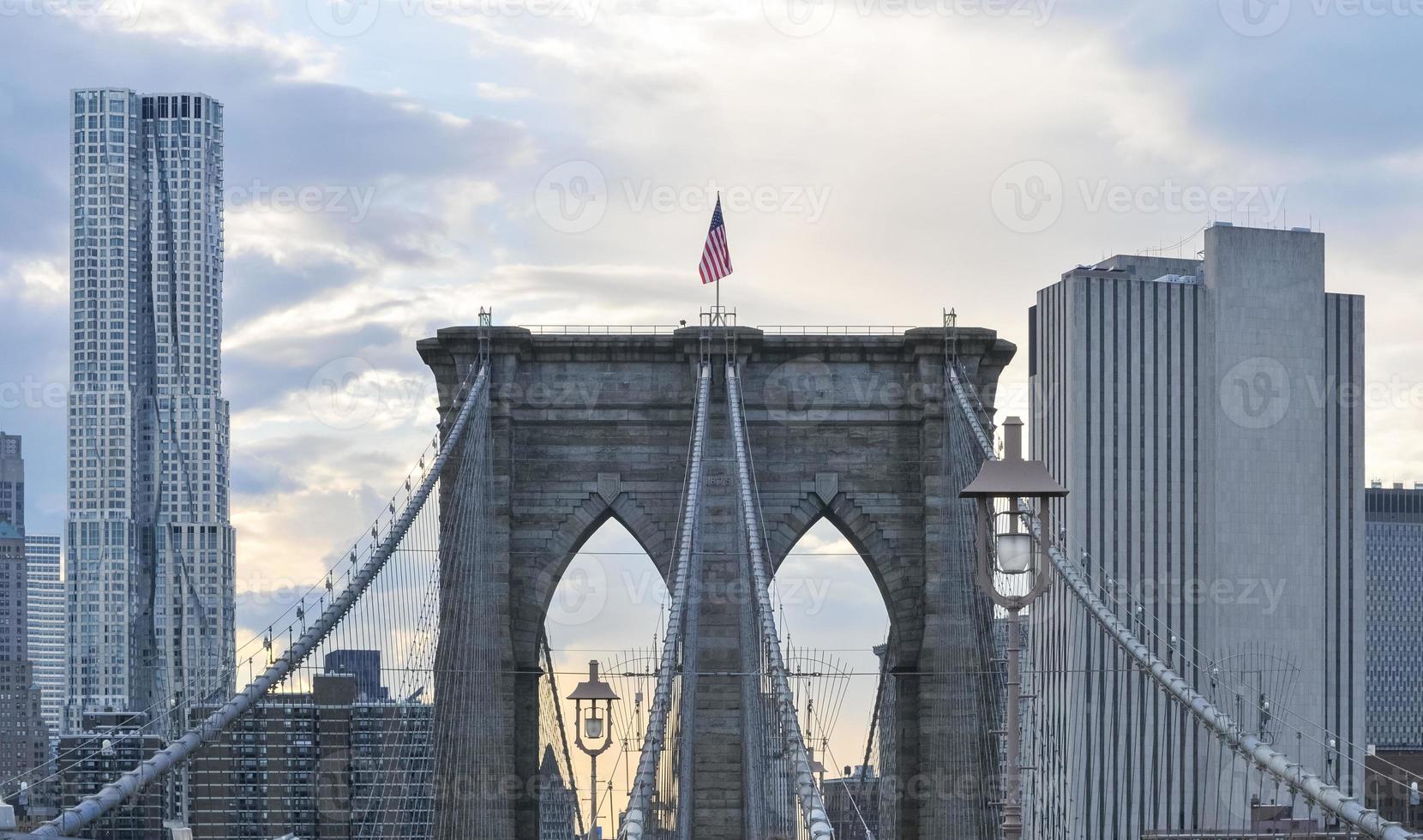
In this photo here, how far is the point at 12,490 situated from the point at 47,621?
2165cm

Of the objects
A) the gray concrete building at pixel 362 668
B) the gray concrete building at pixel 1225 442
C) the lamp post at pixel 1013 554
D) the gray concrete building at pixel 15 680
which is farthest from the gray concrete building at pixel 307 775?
the gray concrete building at pixel 15 680

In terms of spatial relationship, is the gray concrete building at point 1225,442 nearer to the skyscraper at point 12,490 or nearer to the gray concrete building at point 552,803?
the gray concrete building at point 552,803

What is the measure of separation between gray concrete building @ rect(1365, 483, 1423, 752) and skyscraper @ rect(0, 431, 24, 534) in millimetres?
109357

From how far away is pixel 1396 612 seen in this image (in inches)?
7200

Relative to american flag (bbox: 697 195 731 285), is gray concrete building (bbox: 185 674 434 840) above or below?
below

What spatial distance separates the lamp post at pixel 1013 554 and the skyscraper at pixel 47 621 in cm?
14025

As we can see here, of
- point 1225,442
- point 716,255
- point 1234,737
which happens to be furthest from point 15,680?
point 1234,737

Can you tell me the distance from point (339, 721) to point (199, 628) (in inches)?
2725

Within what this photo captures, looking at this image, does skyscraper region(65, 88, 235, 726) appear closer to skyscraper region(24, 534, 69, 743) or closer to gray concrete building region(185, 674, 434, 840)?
skyscraper region(24, 534, 69, 743)

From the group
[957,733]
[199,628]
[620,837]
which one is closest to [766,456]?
[957,733]

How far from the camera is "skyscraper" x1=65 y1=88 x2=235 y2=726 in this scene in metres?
145

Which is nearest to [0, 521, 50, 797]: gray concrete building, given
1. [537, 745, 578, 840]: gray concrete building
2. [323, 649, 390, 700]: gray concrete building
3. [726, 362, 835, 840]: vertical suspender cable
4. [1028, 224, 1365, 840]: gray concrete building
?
[1028, 224, 1365, 840]: gray concrete building

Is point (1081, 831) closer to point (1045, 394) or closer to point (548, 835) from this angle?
point (1045, 394)

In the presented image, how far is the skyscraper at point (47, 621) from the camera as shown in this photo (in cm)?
16075
